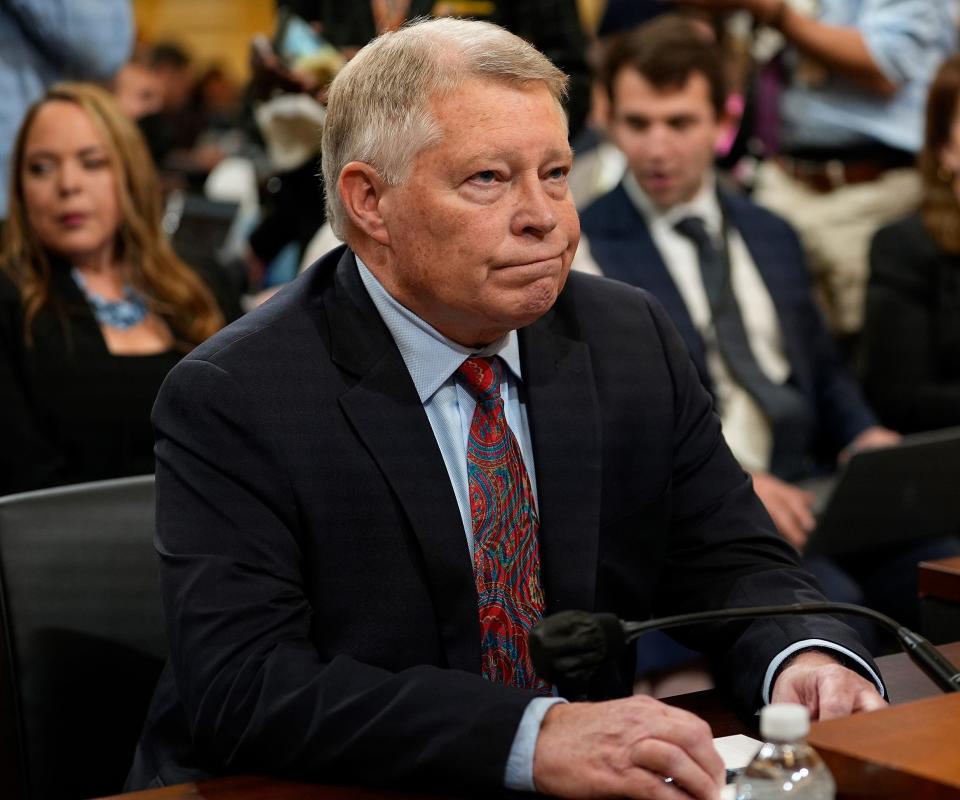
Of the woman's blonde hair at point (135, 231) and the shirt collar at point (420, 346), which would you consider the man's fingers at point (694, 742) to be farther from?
the woman's blonde hair at point (135, 231)

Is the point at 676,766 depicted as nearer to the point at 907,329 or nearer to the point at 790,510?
the point at 790,510

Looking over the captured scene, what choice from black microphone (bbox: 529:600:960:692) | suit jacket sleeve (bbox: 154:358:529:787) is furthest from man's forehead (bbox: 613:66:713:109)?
black microphone (bbox: 529:600:960:692)

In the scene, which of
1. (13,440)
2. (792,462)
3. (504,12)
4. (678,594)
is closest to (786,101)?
(504,12)

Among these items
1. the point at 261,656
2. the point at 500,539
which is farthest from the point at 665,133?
the point at 261,656

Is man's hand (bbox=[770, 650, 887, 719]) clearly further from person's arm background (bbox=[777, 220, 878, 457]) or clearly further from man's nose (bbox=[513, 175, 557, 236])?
person's arm background (bbox=[777, 220, 878, 457])

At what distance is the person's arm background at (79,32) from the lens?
3457 millimetres

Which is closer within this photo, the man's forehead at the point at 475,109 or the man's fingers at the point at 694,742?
the man's fingers at the point at 694,742

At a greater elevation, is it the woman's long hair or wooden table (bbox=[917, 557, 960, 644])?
the woman's long hair

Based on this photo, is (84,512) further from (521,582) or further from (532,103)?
(532,103)

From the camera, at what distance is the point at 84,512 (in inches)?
73.0

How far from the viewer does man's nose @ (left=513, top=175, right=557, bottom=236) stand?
63.0 inches

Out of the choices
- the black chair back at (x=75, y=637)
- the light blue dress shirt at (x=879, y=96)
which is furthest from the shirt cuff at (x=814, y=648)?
the light blue dress shirt at (x=879, y=96)

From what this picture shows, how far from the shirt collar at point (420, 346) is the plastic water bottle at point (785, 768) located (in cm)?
66

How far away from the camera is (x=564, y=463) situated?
1.70 m
